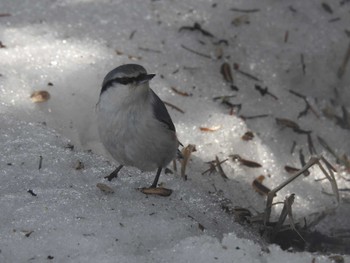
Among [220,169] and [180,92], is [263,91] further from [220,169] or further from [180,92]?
[220,169]

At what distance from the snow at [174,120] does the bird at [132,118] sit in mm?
261

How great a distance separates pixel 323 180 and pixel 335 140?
1.33 feet

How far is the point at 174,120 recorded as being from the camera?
13.8 ft

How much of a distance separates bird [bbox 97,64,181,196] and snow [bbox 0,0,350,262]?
0.26 meters

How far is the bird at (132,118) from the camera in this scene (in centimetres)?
318

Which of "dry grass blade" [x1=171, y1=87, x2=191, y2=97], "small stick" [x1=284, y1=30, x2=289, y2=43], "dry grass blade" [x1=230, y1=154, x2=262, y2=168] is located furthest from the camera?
"small stick" [x1=284, y1=30, x2=289, y2=43]

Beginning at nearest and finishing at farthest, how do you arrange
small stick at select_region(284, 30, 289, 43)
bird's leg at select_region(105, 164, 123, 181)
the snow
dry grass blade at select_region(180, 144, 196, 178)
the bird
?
the snow < the bird < bird's leg at select_region(105, 164, 123, 181) < dry grass blade at select_region(180, 144, 196, 178) < small stick at select_region(284, 30, 289, 43)

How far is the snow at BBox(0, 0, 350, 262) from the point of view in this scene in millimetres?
2896

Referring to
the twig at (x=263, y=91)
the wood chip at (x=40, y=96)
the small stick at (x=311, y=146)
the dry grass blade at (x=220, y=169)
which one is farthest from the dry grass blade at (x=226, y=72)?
the wood chip at (x=40, y=96)

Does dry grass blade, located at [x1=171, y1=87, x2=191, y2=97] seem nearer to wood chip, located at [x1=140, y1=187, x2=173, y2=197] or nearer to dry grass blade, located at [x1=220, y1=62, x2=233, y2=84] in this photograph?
dry grass blade, located at [x1=220, y1=62, x2=233, y2=84]

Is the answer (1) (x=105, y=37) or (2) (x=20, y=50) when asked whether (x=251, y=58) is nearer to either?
(1) (x=105, y=37)

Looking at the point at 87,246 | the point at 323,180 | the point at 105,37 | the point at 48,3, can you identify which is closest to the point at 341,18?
the point at 323,180

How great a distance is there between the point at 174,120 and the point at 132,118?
1.03m

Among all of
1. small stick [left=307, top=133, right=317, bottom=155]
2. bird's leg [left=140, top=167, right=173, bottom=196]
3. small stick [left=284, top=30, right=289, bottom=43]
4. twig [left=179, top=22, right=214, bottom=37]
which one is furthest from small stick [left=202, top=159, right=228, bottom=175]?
small stick [left=284, top=30, right=289, bottom=43]
